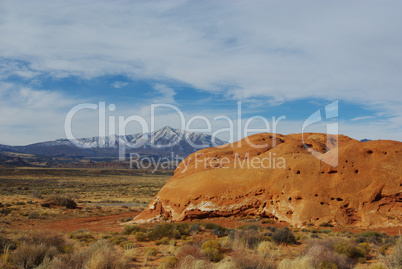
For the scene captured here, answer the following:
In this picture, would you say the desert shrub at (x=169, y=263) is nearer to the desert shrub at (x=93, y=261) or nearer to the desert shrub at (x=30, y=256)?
the desert shrub at (x=93, y=261)

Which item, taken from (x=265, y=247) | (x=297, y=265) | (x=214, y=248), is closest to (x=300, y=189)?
(x=265, y=247)

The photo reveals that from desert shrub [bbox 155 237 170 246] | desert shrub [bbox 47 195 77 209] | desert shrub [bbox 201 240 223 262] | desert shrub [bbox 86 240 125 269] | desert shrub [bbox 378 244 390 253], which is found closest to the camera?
desert shrub [bbox 86 240 125 269]

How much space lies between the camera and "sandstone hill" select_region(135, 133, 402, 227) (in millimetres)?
16125

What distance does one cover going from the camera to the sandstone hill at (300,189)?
52.9ft

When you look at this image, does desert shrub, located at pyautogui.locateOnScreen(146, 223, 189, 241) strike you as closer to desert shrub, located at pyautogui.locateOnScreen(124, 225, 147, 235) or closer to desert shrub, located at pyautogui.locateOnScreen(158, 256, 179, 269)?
desert shrub, located at pyautogui.locateOnScreen(124, 225, 147, 235)

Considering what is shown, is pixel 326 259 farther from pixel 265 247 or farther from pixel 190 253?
pixel 190 253

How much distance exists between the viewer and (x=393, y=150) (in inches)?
690

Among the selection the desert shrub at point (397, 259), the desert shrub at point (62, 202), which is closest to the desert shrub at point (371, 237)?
the desert shrub at point (397, 259)

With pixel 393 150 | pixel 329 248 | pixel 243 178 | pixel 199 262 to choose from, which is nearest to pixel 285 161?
pixel 243 178

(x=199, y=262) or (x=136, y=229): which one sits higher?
(x=199, y=262)

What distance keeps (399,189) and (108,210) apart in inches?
1014

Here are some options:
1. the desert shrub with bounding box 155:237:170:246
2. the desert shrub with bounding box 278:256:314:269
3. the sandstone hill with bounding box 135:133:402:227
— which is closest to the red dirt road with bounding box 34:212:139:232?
A: the sandstone hill with bounding box 135:133:402:227

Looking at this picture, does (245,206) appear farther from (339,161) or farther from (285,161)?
(339,161)

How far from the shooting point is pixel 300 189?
17.3 m
